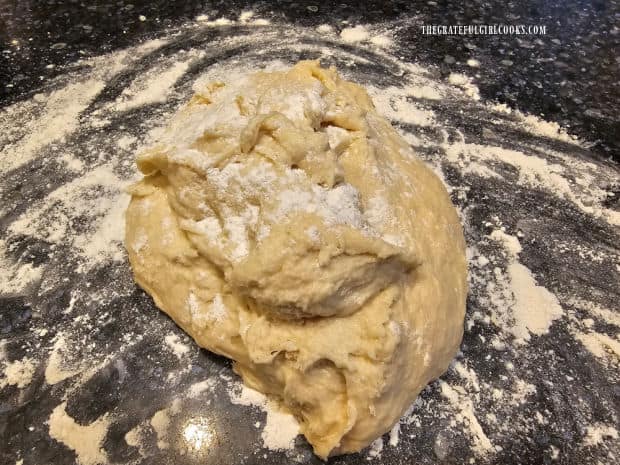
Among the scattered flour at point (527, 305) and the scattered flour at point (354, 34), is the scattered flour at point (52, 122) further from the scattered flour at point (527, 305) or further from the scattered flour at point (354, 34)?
the scattered flour at point (527, 305)

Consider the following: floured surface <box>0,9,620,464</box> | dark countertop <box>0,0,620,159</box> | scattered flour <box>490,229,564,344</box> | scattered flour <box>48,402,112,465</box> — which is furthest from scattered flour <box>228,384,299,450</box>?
dark countertop <box>0,0,620,159</box>

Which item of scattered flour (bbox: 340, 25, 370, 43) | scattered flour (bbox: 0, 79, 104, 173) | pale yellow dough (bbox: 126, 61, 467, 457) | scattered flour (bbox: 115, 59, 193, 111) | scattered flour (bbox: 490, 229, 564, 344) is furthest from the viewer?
scattered flour (bbox: 340, 25, 370, 43)

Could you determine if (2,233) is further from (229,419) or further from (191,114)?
(229,419)

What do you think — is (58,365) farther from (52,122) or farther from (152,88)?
(152,88)

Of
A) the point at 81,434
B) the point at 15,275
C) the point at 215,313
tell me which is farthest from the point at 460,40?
the point at 81,434

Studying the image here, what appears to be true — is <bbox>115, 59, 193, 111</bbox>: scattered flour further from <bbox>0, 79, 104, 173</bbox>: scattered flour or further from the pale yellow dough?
the pale yellow dough

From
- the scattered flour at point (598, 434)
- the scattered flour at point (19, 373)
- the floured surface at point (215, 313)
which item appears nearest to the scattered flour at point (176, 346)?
the floured surface at point (215, 313)
